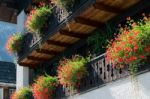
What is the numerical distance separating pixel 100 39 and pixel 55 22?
1574 millimetres

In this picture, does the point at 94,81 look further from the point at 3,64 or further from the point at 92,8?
the point at 3,64

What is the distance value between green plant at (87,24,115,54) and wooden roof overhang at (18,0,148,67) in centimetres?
23

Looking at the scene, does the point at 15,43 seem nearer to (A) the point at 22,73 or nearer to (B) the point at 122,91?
(A) the point at 22,73

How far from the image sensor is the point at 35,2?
18.8 m

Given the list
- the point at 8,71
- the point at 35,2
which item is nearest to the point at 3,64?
the point at 8,71

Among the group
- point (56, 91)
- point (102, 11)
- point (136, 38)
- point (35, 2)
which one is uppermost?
point (35, 2)

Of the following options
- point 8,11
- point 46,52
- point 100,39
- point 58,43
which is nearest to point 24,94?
point 46,52

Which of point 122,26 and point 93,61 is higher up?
point 122,26

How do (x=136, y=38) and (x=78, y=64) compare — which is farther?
(x=78, y=64)

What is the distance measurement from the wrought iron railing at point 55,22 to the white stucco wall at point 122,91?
2.32 m

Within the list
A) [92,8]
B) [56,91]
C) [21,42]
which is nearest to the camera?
[92,8]

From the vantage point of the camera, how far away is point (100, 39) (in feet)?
49.4

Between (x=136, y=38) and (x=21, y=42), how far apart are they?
739cm

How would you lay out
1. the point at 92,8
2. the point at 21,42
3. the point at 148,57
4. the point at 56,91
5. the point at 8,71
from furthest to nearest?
the point at 8,71 → the point at 21,42 → the point at 56,91 → the point at 92,8 → the point at 148,57
